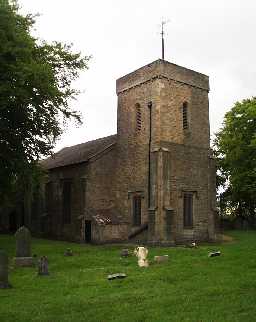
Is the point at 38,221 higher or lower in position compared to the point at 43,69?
lower

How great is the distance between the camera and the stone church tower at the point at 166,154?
96.5 feet

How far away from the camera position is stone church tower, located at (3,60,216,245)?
1174 inches

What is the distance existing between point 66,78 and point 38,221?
51.4 feet

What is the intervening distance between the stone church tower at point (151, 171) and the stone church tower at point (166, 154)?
0.21 ft

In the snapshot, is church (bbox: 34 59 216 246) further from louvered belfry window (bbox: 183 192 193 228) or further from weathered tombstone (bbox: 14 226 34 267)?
weathered tombstone (bbox: 14 226 34 267)

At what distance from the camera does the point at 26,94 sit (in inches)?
854

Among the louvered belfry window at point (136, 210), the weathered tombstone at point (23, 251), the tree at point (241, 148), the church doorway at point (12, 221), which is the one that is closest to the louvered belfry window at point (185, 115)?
the louvered belfry window at point (136, 210)

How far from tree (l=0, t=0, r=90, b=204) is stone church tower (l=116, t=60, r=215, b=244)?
618 centimetres

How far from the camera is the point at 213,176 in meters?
32.5

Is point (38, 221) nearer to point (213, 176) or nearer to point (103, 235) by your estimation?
point (103, 235)

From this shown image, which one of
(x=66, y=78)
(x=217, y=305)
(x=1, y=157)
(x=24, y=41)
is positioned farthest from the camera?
(x=66, y=78)

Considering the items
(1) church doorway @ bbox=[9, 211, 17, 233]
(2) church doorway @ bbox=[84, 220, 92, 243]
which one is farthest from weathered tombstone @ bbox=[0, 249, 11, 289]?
(1) church doorway @ bbox=[9, 211, 17, 233]

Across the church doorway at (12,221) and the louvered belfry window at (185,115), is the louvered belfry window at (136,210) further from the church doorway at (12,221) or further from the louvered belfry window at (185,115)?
the church doorway at (12,221)

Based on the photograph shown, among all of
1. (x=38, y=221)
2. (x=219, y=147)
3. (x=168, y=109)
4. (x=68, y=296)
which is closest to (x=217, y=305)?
(x=68, y=296)
